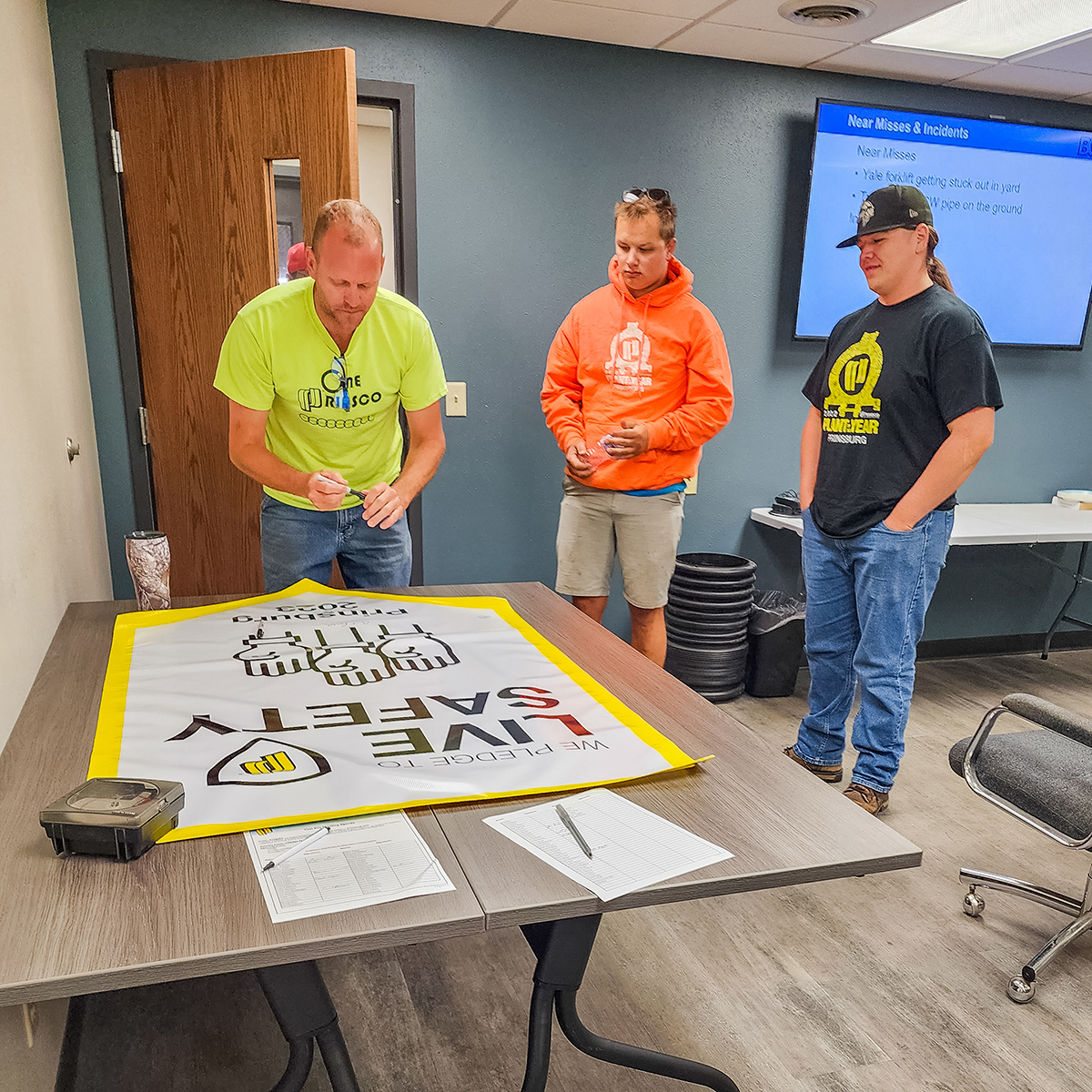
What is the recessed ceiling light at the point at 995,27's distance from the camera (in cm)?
297

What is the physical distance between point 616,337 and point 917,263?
0.94m

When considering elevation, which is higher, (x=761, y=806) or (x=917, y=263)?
(x=917, y=263)

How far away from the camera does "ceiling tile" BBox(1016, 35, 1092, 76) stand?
3.08 metres

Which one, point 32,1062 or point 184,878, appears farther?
point 32,1062

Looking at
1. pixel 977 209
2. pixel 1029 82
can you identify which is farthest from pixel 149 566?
pixel 1029 82

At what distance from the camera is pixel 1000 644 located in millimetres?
4230

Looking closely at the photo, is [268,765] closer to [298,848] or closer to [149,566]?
[298,848]

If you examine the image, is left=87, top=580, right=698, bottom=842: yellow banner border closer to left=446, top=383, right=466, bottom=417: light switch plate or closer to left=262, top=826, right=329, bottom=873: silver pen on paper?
left=262, top=826, right=329, bottom=873: silver pen on paper

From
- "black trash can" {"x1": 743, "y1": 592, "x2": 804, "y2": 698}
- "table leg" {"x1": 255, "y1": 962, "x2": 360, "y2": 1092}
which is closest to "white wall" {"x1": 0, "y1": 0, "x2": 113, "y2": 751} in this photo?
"table leg" {"x1": 255, "y1": 962, "x2": 360, "y2": 1092}

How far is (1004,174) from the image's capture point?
3.65 metres

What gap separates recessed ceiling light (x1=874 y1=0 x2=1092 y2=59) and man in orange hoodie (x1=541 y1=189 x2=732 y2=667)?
1.17 meters

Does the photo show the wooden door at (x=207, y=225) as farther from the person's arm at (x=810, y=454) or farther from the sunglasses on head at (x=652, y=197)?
the person's arm at (x=810, y=454)

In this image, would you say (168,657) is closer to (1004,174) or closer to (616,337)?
(616,337)

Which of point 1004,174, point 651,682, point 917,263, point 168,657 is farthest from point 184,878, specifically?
point 1004,174
